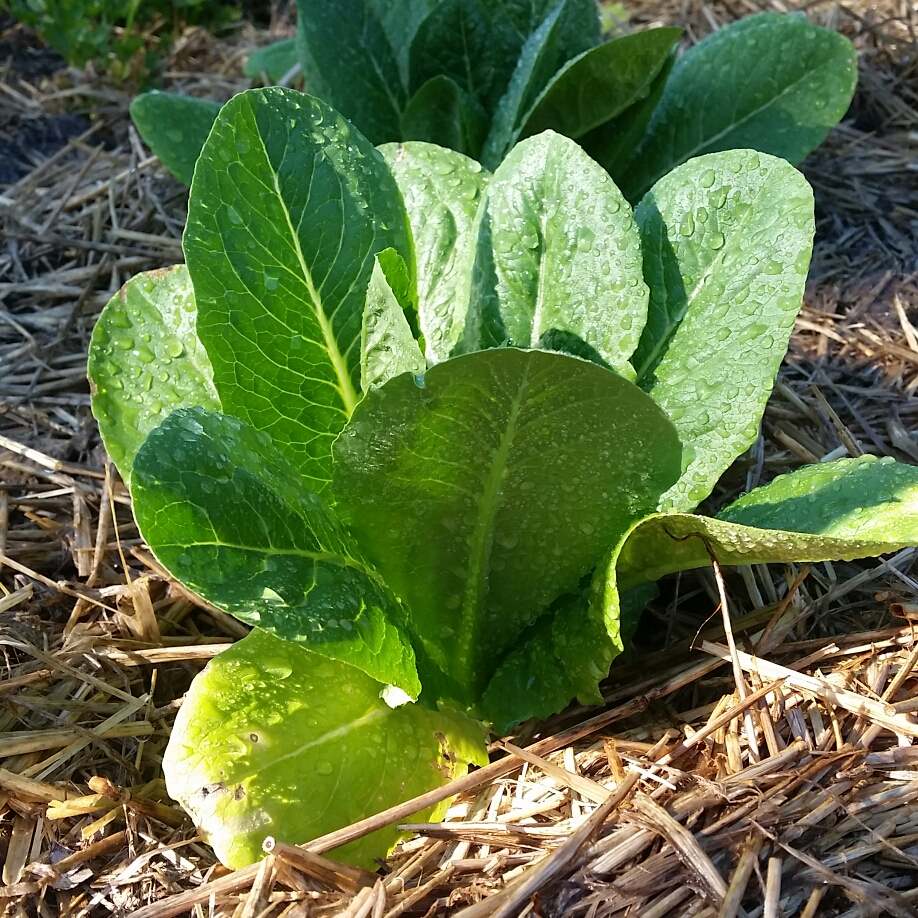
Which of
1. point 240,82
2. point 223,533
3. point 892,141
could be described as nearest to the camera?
point 223,533

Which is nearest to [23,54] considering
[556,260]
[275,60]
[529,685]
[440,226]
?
[275,60]

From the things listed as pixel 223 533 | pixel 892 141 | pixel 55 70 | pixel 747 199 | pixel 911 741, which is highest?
pixel 55 70

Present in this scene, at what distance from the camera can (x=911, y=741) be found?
37.8 inches

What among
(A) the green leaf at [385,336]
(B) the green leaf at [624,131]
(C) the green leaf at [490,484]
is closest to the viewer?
(C) the green leaf at [490,484]

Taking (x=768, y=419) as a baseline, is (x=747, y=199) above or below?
above

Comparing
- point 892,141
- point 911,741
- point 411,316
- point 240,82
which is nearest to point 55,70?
point 240,82

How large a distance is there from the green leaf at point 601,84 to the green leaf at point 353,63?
369mm

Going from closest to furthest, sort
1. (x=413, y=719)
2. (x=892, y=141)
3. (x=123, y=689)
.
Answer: (x=413, y=719) < (x=123, y=689) < (x=892, y=141)

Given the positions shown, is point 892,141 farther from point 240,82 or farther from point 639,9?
point 240,82

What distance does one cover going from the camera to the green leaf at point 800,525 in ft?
2.87

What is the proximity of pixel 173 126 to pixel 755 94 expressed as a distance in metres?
1.08

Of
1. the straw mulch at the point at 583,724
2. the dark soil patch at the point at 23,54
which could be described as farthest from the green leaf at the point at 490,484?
the dark soil patch at the point at 23,54

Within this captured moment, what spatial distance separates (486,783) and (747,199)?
72 cm

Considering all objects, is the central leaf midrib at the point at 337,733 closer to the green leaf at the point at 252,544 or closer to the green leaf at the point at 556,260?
the green leaf at the point at 252,544
